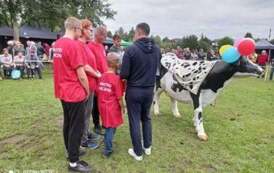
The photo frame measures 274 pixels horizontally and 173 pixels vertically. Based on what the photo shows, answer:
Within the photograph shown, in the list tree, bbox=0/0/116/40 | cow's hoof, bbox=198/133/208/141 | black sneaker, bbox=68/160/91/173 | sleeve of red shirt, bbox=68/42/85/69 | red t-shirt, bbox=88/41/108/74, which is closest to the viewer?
sleeve of red shirt, bbox=68/42/85/69

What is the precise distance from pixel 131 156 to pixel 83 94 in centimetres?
133

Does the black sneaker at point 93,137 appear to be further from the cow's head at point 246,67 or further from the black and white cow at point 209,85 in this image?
the cow's head at point 246,67

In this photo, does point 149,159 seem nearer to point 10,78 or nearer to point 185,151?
point 185,151

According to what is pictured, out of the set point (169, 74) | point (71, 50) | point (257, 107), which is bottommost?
point (257, 107)

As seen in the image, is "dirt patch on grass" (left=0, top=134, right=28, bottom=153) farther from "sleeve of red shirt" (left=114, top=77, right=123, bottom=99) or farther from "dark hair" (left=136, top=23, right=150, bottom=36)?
"dark hair" (left=136, top=23, right=150, bottom=36)

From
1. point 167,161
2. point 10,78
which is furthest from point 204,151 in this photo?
point 10,78

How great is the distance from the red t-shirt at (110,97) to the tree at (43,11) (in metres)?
15.8

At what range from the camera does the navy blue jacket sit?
147 inches

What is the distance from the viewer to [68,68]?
3.23 m

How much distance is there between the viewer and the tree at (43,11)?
18672 mm

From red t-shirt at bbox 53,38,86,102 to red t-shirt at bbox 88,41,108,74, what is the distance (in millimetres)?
931

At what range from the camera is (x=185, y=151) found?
177 inches

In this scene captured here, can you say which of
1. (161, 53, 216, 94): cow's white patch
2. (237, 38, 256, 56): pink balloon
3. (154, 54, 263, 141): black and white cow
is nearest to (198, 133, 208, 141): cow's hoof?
(154, 54, 263, 141): black and white cow

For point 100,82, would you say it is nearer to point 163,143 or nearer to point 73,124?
point 73,124
